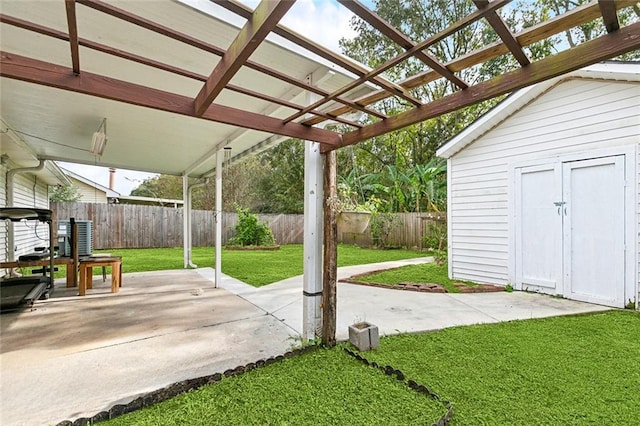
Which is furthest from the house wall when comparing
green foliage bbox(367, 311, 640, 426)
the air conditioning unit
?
green foliage bbox(367, 311, 640, 426)

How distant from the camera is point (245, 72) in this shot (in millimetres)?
2832

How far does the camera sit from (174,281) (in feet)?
20.1

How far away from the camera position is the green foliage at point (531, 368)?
6.36ft

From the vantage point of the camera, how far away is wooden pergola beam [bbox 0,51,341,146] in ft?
5.03

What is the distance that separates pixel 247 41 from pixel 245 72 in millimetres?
1617

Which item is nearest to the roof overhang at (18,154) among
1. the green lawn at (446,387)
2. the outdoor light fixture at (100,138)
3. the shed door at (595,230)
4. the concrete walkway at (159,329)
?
the outdoor light fixture at (100,138)

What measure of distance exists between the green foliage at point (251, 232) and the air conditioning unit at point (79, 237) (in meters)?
7.20

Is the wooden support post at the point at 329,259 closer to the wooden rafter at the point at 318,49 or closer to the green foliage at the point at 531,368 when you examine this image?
the green foliage at the point at 531,368

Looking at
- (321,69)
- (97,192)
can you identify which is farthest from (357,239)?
(97,192)

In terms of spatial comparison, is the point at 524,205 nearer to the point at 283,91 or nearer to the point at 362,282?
the point at 362,282

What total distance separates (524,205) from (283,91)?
437 centimetres

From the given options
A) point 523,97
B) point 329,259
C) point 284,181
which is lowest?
point 329,259

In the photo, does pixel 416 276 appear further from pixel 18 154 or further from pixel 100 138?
pixel 18 154

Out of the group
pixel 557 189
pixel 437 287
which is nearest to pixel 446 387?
pixel 437 287
